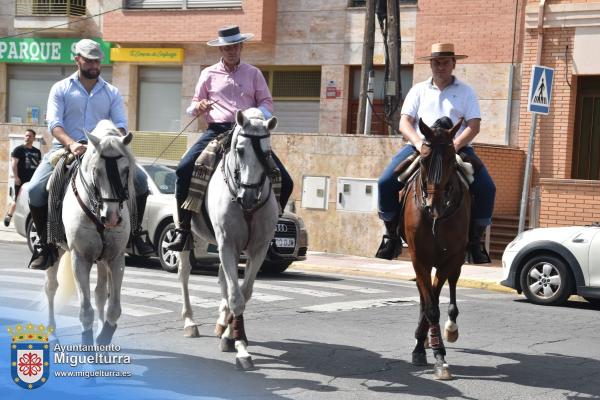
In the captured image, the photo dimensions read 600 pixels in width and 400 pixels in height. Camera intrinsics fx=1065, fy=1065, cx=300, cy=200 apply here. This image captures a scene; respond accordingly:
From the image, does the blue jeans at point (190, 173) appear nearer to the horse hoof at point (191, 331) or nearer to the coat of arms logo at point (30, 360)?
the horse hoof at point (191, 331)

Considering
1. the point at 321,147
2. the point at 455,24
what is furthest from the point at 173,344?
the point at 455,24

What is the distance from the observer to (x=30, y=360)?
23.6ft

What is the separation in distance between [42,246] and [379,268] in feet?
39.6

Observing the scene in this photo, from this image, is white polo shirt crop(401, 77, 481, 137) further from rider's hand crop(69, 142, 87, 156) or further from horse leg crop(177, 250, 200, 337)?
rider's hand crop(69, 142, 87, 156)

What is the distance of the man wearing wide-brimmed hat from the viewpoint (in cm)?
955

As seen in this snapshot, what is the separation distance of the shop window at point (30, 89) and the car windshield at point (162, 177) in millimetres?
17292

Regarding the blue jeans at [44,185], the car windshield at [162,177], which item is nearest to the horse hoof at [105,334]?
the blue jeans at [44,185]

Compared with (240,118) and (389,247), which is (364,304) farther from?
(240,118)

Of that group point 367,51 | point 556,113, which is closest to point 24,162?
point 367,51

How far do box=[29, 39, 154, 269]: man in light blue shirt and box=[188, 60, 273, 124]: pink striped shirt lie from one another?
1.00 meters

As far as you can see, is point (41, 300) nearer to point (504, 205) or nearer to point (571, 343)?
point (571, 343)

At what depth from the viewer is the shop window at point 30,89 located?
35094mm

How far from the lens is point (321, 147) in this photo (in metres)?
23.7

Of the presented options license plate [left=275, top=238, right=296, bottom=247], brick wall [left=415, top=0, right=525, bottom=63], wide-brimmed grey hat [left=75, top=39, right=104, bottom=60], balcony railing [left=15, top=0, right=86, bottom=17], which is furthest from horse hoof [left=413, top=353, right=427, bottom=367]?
balcony railing [left=15, top=0, right=86, bottom=17]
